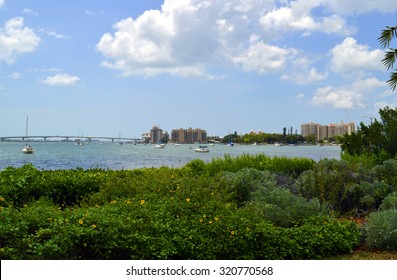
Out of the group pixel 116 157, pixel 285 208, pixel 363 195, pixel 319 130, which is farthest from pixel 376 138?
pixel 319 130

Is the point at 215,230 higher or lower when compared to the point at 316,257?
higher

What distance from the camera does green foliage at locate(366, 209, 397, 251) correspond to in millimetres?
6594

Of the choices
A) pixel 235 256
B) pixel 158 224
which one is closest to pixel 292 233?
pixel 235 256

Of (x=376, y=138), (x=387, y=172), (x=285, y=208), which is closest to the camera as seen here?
(x=285, y=208)

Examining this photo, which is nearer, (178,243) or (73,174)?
(178,243)

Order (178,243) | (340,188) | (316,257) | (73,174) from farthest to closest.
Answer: (73,174), (340,188), (316,257), (178,243)

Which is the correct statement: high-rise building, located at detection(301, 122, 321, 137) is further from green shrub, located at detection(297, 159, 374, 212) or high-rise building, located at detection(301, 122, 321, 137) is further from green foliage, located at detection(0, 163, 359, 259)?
green foliage, located at detection(0, 163, 359, 259)

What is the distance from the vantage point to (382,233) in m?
6.63

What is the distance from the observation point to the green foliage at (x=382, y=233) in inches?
260

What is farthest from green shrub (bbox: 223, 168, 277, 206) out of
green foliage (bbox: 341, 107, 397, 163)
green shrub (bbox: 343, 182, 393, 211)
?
green foliage (bbox: 341, 107, 397, 163)

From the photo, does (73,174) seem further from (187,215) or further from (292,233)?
(292,233)

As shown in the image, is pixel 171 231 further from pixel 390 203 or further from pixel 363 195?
pixel 363 195

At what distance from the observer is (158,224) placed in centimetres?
565

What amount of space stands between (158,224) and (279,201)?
2.81m
